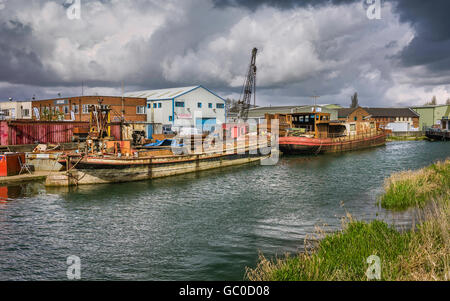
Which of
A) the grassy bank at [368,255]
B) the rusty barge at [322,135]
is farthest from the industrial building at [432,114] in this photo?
the grassy bank at [368,255]

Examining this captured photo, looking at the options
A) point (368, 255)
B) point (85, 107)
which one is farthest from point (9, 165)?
point (85, 107)

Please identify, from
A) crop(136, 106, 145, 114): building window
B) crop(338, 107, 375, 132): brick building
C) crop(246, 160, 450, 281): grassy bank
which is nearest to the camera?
crop(246, 160, 450, 281): grassy bank

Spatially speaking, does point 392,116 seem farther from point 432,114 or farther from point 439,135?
point 439,135

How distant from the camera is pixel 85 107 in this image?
50.8 metres

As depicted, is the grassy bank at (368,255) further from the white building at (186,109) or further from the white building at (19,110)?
the white building at (19,110)

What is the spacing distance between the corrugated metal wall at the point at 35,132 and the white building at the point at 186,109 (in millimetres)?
14259

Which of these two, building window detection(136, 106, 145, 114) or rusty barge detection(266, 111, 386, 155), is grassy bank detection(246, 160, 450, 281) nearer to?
rusty barge detection(266, 111, 386, 155)

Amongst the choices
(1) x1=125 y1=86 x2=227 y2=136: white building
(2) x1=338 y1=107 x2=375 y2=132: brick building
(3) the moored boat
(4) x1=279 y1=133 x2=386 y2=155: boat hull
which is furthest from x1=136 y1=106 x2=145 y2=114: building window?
(2) x1=338 y1=107 x2=375 y2=132: brick building

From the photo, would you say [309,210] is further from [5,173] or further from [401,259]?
[5,173]

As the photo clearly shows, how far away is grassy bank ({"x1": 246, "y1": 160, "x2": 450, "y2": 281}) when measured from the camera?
7406mm

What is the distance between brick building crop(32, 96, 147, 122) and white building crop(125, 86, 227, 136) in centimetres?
240

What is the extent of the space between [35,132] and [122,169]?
15739mm
